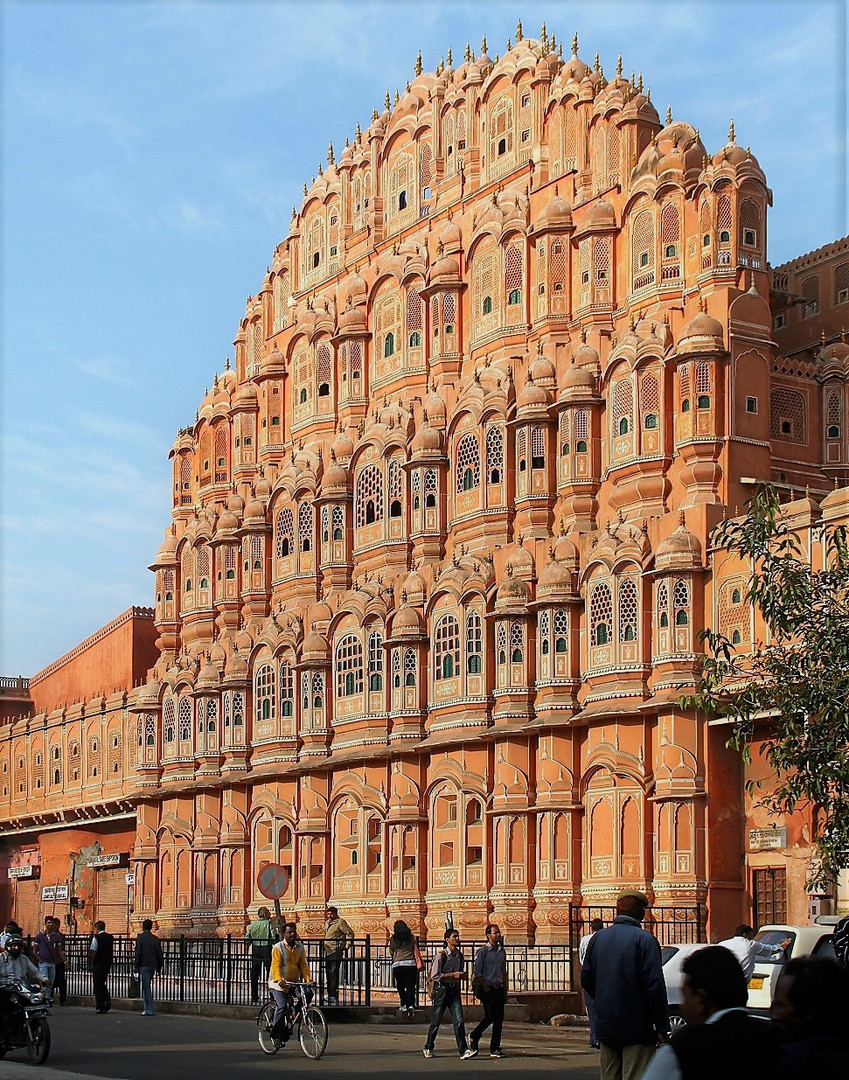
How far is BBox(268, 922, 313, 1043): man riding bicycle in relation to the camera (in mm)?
21469

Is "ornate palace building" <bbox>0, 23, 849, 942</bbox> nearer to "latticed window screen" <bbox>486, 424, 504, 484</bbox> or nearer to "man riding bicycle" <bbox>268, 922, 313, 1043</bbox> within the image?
"latticed window screen" <bbox>486, 424, 504, 484</bbox>

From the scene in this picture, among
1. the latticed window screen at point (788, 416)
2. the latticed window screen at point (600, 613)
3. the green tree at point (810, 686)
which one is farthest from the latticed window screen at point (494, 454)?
the green tree at point (810, 686)

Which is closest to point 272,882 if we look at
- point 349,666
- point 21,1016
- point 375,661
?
point 21,1016

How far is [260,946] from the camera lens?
101 ft

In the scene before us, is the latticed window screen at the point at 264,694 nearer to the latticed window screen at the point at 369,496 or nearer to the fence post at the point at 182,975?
the latticed window screen at the point at 369,496

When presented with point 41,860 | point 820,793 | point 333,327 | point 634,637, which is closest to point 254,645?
point 333,327

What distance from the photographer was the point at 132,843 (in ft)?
193

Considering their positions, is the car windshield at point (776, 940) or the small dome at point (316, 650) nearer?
the car windshield at point (776, 940)

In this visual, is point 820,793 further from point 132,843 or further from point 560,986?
point 132,843

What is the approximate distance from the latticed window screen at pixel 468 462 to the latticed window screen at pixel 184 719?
13842 millimetres

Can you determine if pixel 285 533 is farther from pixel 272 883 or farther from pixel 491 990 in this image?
pixel 491 990

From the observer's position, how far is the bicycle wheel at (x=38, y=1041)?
20.3 m

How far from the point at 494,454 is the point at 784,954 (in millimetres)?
20397

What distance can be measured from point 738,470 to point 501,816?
944cm
